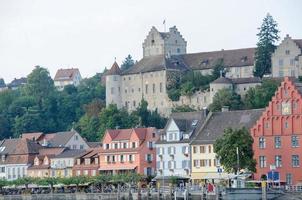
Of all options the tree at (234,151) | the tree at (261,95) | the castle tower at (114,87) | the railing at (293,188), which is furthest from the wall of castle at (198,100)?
the railing at (293,188)

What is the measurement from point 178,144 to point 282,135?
15652mm

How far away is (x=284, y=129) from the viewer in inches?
4318

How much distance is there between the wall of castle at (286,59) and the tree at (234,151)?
60704 millimetres

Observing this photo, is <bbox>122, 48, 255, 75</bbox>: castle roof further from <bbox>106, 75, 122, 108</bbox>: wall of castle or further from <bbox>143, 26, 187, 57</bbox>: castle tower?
<bbox>143, 26, 187, 57</bbox>: castle tower

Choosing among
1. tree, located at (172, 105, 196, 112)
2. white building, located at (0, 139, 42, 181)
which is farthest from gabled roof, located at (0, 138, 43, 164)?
tree, located at (172, 105, 196, 112)

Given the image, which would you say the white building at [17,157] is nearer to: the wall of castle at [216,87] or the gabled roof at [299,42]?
the wall of castle at [216,87]

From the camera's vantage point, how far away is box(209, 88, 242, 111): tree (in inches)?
6068

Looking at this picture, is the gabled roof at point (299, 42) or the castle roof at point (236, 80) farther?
the gabled roof at point (299, 42)

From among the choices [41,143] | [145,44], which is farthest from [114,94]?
[41,143]

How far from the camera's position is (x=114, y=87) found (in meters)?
185

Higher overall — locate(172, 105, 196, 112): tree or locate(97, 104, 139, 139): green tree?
locate(172, 105, 196, 112): tree

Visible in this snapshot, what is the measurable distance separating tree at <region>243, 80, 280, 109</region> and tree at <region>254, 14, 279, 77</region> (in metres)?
12.0

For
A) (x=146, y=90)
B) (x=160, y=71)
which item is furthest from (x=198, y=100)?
(x=146, y=90)

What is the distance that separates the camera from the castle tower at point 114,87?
18338 cm
